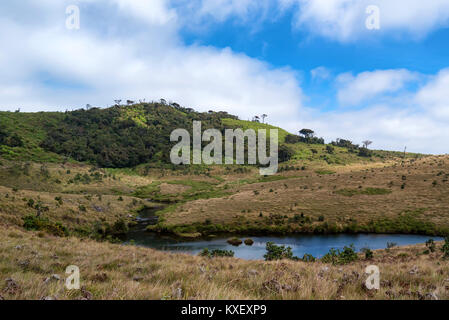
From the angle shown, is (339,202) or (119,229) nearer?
(119,229)

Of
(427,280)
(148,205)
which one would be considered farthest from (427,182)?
(148,205)

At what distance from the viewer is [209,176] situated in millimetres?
88875

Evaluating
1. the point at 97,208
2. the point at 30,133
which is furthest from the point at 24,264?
the point at 30,133

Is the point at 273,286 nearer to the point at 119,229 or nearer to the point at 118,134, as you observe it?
the point at 119,229

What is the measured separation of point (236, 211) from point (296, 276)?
36246 mm

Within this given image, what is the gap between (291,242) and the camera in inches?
1194

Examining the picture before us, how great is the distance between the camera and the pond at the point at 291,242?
1084 inches

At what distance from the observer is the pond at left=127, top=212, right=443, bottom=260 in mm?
27531

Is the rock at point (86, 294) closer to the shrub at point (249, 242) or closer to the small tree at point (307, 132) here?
the shrub at point (249, 242)

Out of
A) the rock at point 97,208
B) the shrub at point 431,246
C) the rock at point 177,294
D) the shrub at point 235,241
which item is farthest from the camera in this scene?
the rock at point 97,208

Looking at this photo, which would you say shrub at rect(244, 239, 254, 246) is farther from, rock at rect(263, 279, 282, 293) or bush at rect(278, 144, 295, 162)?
bush at rect(278, 144, 295, 162)

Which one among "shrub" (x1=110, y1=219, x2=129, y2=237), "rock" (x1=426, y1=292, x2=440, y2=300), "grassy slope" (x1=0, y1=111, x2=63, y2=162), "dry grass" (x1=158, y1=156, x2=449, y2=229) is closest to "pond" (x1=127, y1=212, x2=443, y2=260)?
"shrub" (x1=110, y1=219, x2=129, y2=237)

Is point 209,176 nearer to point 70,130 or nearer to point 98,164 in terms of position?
point 98,164

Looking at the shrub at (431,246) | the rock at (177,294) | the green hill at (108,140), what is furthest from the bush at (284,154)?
the rock at (177,294)
